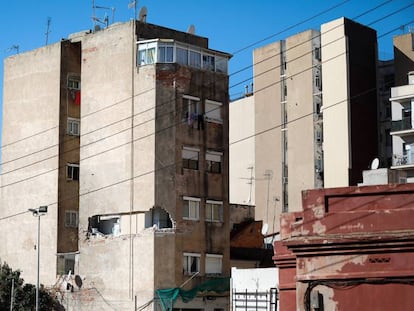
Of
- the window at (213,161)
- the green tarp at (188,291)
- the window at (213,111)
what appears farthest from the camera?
the window at (213,111)

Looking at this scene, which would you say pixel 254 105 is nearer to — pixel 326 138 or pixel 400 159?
pixel 326 138

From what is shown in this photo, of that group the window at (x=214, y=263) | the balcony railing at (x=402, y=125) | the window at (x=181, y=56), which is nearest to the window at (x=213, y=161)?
the window at (x=214, y=263)

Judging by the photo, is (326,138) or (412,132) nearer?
(412,132)

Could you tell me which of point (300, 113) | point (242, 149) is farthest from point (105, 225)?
point (242, 149)

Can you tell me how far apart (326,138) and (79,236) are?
2591 centimetres

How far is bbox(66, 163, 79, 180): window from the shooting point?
51.9 meters

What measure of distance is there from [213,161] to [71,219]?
904cm

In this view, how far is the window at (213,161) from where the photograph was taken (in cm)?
4850

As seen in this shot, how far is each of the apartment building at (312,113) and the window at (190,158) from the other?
19.8 m

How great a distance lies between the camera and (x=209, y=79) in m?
49.3

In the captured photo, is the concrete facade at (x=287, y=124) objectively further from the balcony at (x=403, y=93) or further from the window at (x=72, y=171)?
the window at (x=72, y=171)

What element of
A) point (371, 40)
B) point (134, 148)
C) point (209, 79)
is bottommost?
point (134, 148)

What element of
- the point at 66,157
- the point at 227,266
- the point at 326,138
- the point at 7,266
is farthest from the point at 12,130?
the point at 326,138

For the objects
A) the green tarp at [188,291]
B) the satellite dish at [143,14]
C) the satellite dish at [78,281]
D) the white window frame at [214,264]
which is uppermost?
the satellite dish at [143,14]
